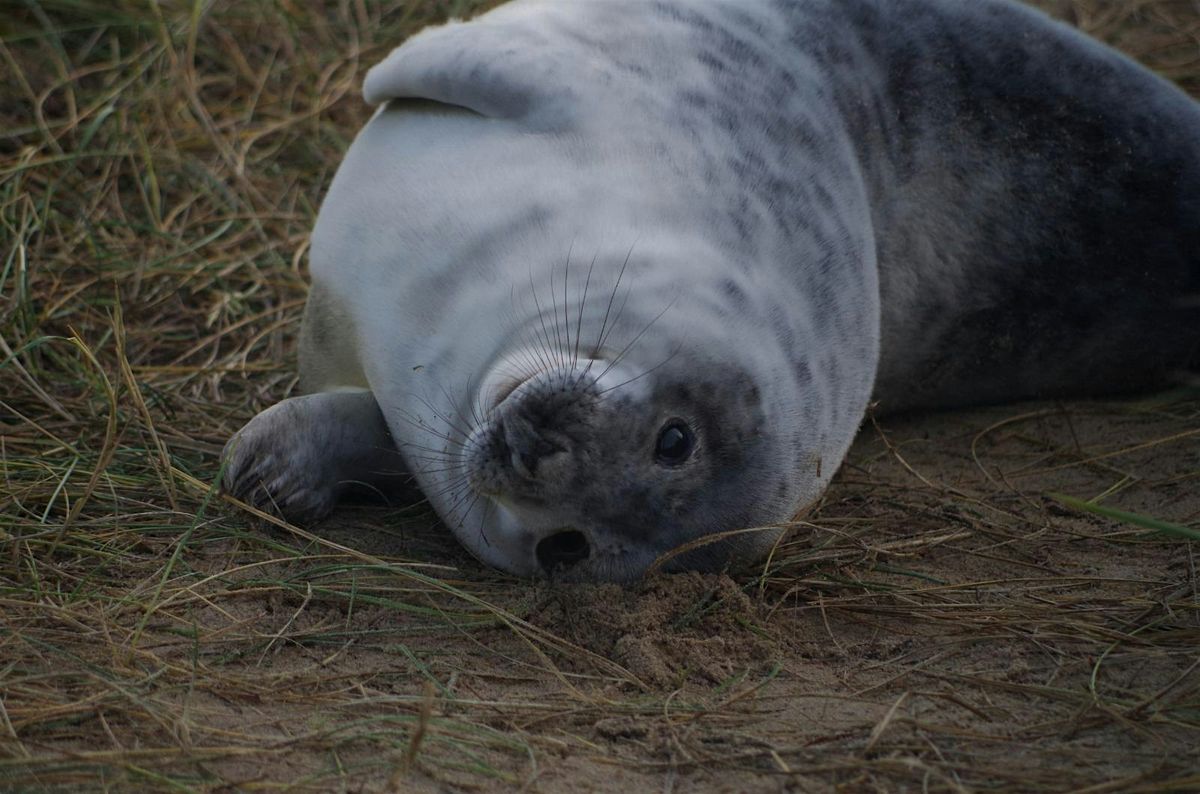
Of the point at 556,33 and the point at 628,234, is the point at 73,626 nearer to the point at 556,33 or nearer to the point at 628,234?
the point at 628,234

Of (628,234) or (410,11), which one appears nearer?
(628,234)

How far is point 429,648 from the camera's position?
2516 mm

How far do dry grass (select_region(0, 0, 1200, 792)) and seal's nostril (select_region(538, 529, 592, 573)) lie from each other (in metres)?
0.07

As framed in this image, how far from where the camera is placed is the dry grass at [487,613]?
6.97 ft

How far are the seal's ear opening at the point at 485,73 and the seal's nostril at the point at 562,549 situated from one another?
2.99 ft

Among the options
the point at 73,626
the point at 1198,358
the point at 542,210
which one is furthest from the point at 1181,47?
the point at 73,626

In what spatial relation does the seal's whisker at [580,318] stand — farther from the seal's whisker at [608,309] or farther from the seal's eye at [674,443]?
the seal's eye at [674,443]

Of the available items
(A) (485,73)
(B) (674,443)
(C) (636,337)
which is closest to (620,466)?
(B) (674,443)

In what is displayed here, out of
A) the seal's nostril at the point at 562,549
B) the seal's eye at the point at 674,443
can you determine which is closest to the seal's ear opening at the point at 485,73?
the seal's eye at the point at 674,443

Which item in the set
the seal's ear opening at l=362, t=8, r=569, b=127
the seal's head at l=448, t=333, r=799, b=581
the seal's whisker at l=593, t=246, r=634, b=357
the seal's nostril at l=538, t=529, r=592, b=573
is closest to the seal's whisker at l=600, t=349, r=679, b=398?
the seal's head at l=448, t=333, r=799, b=581

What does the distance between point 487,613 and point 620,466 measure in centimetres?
40

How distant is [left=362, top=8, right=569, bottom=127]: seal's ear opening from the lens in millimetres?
3029

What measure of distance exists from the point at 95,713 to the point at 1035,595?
1.81 m

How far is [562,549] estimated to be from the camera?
8.89 feet
